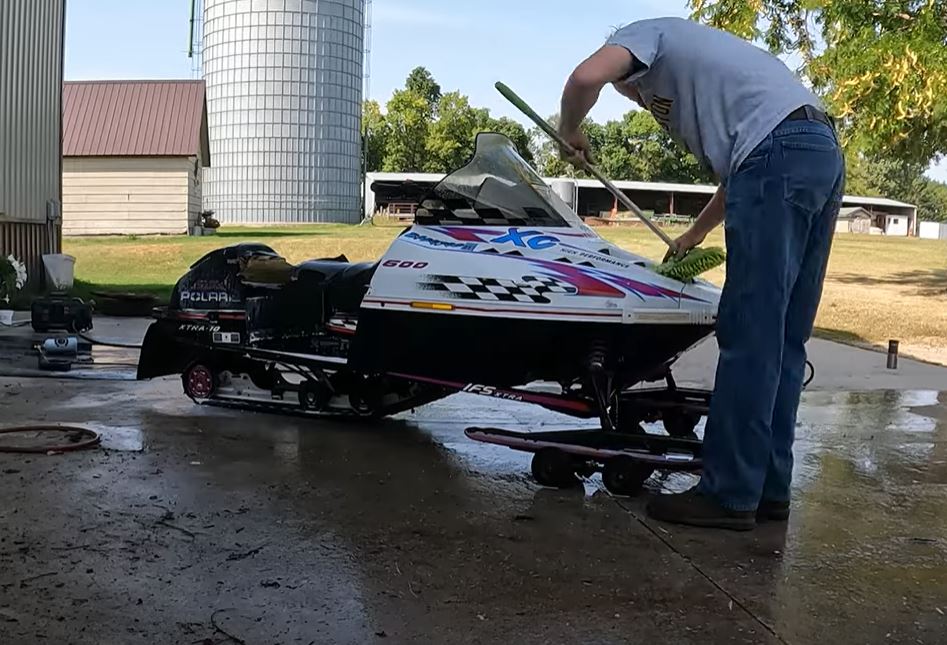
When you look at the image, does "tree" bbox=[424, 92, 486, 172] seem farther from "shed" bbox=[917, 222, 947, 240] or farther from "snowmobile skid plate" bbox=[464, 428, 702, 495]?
"snowmobile skid plate" bbox=[464, 428, 702, 495]

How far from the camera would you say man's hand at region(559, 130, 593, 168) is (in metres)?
4.13

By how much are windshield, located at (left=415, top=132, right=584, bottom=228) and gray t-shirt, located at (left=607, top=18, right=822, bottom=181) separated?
1.14 metres

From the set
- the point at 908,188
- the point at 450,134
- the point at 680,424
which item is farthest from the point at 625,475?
the point at 908,188

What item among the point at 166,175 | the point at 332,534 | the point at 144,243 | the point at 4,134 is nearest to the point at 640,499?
the point at 332,534

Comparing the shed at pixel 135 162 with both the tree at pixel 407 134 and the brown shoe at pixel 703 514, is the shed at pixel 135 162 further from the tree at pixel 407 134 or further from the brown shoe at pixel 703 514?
the tree at pixel 407 134

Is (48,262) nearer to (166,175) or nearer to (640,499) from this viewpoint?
(640,499)

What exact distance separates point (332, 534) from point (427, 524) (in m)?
0.39

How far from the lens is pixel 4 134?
12.9 meters

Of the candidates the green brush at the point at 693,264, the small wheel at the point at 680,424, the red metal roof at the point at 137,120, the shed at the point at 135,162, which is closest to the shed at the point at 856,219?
the red metal roof at the point at 137,120

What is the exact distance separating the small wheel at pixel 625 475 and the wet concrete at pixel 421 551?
122mm

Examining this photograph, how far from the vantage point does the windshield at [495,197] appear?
15.7ft

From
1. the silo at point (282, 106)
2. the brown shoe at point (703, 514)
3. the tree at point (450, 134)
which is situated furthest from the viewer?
the tree at point (450, 134)

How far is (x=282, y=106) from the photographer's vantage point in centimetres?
5288

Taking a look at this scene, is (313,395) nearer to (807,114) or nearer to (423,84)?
(807,114)
